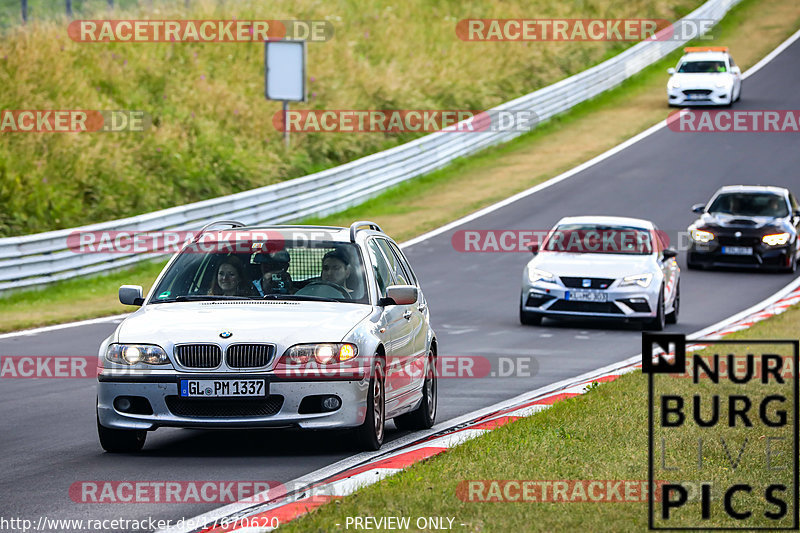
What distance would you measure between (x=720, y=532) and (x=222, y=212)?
835 inches

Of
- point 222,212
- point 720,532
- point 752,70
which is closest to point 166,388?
point 720,532

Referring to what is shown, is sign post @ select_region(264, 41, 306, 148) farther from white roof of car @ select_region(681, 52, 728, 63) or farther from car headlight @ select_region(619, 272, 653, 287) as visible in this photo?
white roof of car @ select_region(681, 52, 728, 63)

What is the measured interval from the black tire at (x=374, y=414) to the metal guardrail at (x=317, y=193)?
13199 millimetres

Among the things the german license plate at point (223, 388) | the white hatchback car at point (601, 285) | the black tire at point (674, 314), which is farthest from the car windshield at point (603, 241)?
the german license plate at point (223, 388)

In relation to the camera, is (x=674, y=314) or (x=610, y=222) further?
(x=674, y=314)

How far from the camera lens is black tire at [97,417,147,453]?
9.47 meters

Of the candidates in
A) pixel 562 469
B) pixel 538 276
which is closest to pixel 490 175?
pixel 538 276

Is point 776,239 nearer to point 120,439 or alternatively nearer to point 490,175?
point 490,175

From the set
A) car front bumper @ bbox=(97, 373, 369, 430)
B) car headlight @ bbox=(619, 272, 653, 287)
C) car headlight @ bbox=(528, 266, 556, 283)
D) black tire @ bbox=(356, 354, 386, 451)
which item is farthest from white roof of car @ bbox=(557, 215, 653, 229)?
car front bumper @ bbox=(97, 373, 369, 430)

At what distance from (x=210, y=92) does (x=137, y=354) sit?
27.0 meters

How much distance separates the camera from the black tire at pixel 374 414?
31.0ft

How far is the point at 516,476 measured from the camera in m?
8.19

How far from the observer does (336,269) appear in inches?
408

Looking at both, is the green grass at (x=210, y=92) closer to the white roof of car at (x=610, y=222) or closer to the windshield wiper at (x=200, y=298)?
the white roof of car at (x=610, y=222)
